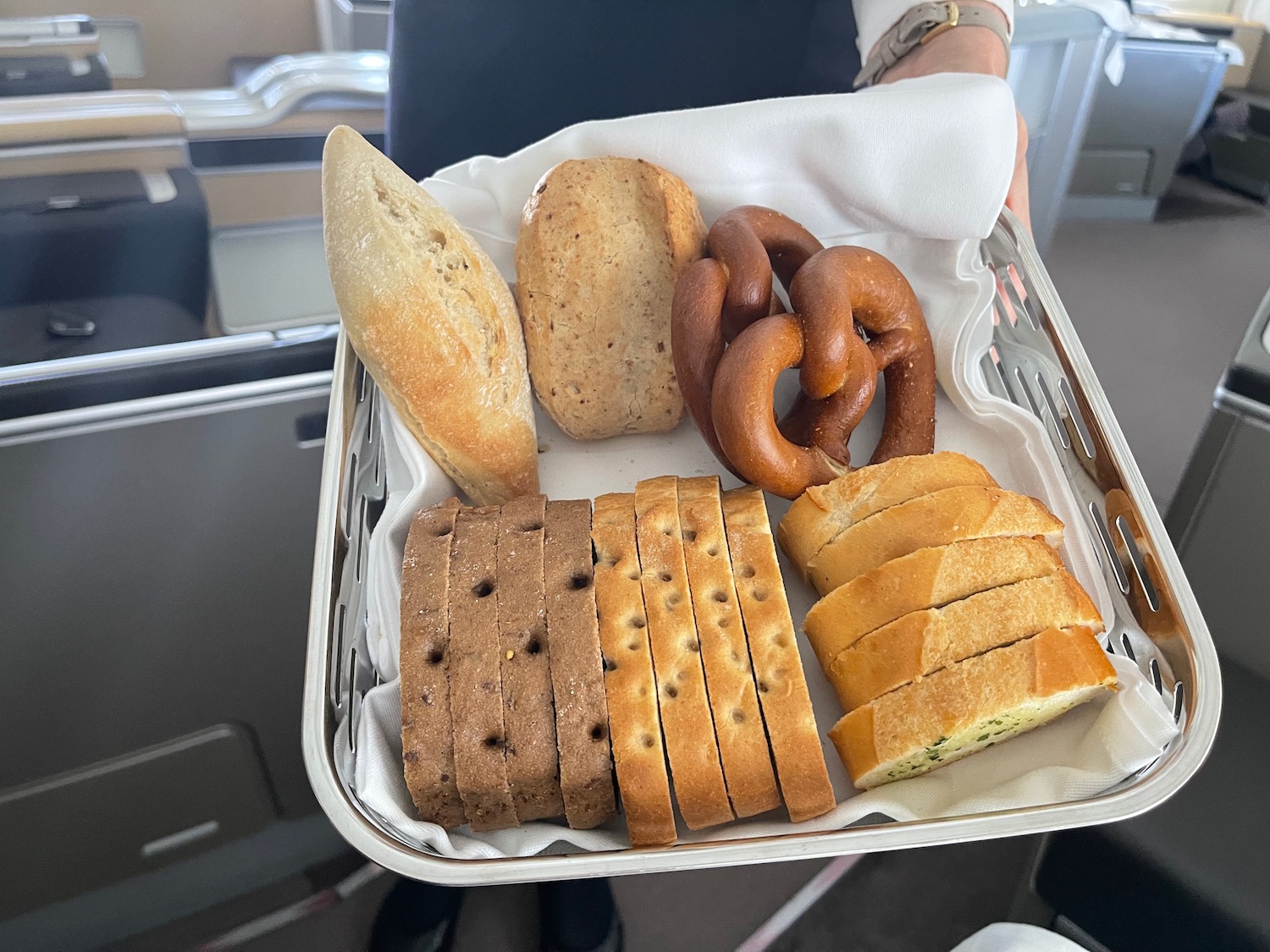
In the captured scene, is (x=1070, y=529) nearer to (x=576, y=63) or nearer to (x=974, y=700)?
(x=974, y=700)

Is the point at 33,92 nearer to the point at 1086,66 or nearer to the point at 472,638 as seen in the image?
the point at 472,638

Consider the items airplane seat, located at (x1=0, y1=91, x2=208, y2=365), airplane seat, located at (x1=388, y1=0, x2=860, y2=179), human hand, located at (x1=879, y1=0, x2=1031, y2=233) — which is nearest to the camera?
human hand, located at (x1=879, y1=0, x2=1031, y2=233)

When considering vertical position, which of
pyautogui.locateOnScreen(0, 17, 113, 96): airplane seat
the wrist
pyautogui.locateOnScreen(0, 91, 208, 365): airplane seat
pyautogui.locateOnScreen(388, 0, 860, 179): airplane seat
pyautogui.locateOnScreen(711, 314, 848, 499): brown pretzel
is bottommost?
pyautogui.locateOnScreen(0, 91, 208, 365): airplane seat

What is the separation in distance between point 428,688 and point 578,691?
0.10 metres

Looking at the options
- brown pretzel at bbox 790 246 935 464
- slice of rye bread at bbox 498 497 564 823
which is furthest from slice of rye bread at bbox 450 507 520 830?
brown pretzel at bbox 790 246 935 464

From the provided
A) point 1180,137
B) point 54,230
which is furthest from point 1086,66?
point 54,230

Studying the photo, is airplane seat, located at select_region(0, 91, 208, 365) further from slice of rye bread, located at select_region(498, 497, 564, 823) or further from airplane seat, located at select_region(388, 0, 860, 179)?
slice of rye bread, located at select_region(498, 497, 564, 823)

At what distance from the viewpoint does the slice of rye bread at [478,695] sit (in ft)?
1.83

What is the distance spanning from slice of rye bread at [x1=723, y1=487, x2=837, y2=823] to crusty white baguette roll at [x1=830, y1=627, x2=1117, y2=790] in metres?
0.04

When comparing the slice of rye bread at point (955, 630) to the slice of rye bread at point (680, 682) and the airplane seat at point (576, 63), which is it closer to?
the slice of rye bread at point (680, 682)

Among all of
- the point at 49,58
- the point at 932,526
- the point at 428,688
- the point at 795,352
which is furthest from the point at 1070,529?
the point at 49,58

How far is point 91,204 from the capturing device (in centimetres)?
150

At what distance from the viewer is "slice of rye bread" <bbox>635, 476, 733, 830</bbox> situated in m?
0.56

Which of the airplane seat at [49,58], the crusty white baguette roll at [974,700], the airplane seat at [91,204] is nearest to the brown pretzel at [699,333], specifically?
the crusty white baguette roll at [974,700]
